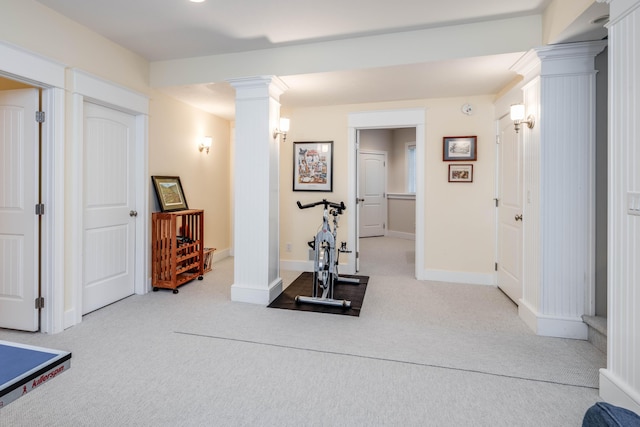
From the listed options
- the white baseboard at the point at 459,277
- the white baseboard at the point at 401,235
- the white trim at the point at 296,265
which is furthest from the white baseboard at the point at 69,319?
the white baseboard at the point at 401,235

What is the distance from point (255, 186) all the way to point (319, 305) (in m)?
1.36

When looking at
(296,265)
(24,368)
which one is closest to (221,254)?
(296,265)

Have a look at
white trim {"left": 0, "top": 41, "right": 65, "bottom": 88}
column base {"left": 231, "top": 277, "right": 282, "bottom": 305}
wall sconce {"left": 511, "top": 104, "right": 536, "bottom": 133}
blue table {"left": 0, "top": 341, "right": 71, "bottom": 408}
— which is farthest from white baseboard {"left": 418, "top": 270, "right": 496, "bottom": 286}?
white trim {"left": 0, "top": 41, "right": 65, "bottom": 88}

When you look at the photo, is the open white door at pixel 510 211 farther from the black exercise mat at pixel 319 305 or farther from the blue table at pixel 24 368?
the blue table at pixel 24 368

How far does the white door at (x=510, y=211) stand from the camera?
3.29 meters

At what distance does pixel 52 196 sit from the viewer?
263 centimetres

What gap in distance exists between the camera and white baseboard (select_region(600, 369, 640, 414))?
64.5 inches

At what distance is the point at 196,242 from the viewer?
4.21 metres

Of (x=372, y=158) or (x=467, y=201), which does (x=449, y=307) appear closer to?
(x=467, y=201)

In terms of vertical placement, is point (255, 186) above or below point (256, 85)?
below

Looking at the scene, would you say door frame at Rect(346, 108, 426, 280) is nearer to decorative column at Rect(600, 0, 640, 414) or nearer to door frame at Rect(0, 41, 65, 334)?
decorative column at Rect(600, 0, 640, 414)

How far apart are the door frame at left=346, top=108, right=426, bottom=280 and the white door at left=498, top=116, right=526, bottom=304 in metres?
0.89

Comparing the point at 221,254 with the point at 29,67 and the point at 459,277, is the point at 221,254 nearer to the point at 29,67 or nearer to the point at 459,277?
the point at 29,67

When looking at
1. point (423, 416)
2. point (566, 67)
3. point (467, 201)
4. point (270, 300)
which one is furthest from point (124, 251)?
point (566, 67)
